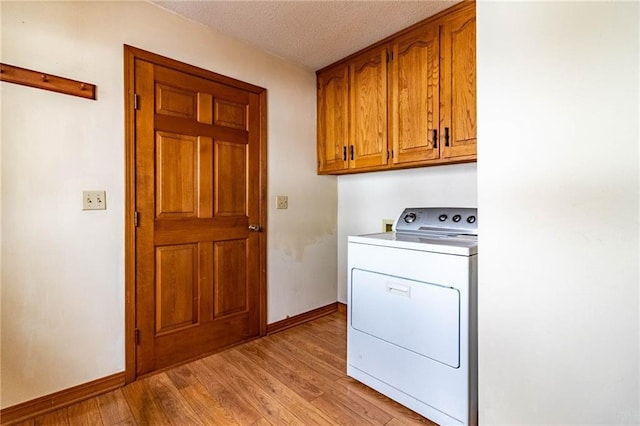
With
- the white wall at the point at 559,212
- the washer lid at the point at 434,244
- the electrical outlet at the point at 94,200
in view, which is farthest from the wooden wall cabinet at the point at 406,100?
the electrical outlet at the point at 94,200

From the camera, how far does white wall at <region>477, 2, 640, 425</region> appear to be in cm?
63

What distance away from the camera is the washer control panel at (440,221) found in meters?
1.81

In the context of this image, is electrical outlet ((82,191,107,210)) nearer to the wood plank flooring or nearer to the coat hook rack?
the coat hook rack

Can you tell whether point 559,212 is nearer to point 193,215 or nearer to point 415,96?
point 415,96

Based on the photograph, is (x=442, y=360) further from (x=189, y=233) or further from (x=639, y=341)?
(x=189, y=233)

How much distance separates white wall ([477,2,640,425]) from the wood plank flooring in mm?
882

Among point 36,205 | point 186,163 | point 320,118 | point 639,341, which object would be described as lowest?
point 639,341

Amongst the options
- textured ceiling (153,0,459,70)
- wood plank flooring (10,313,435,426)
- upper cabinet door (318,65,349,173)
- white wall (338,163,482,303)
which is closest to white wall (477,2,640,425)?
wood plank flooring (10,313,435,426)

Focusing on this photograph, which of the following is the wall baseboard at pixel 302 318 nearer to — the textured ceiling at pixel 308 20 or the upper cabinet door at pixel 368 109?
the upper cabinet door at pixel 368 109

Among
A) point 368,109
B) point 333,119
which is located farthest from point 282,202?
point 368,109

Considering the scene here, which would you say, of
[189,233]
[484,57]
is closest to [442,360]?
[484,57]

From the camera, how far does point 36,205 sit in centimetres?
146

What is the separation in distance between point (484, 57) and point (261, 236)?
1899mm

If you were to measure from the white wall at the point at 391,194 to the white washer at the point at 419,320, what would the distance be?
313mm
